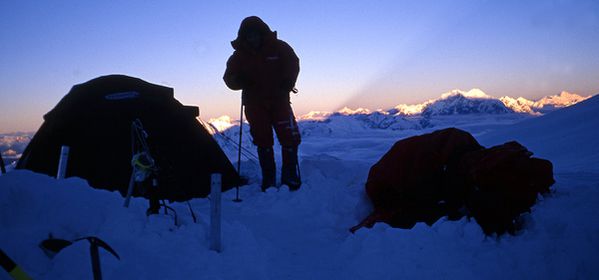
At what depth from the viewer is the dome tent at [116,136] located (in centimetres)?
426

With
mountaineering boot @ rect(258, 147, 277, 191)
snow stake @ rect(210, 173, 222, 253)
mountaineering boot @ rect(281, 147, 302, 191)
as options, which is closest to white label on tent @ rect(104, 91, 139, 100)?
mountaineering boot @ rect(258, 147, 277, 191)

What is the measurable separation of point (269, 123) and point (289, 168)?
70cm

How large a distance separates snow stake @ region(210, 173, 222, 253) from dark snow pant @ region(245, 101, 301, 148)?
2.70m

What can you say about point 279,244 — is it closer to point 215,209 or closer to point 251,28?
point 215,209

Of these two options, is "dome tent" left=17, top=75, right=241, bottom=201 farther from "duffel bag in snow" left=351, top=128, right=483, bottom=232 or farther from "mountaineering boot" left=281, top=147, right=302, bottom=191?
"duffel bag in snow" left=351, top=128, right=483, bottom=232

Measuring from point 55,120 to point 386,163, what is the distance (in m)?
4.00

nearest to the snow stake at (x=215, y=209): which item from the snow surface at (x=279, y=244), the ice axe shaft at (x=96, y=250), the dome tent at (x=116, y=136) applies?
the snow surface at (x=279, y=244)

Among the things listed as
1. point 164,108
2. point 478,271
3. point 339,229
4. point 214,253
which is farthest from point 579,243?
point 164,108

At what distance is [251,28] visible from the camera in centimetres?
469

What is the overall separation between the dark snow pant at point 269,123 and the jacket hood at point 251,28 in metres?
0.90

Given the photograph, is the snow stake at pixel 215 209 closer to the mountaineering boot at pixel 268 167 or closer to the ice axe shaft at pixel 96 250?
the ice axe shaft at pixel 96 250

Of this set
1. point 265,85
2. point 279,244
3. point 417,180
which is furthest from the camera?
point 265,85

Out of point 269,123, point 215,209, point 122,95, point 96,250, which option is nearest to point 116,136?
point 122,95

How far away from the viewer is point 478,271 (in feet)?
6.07
